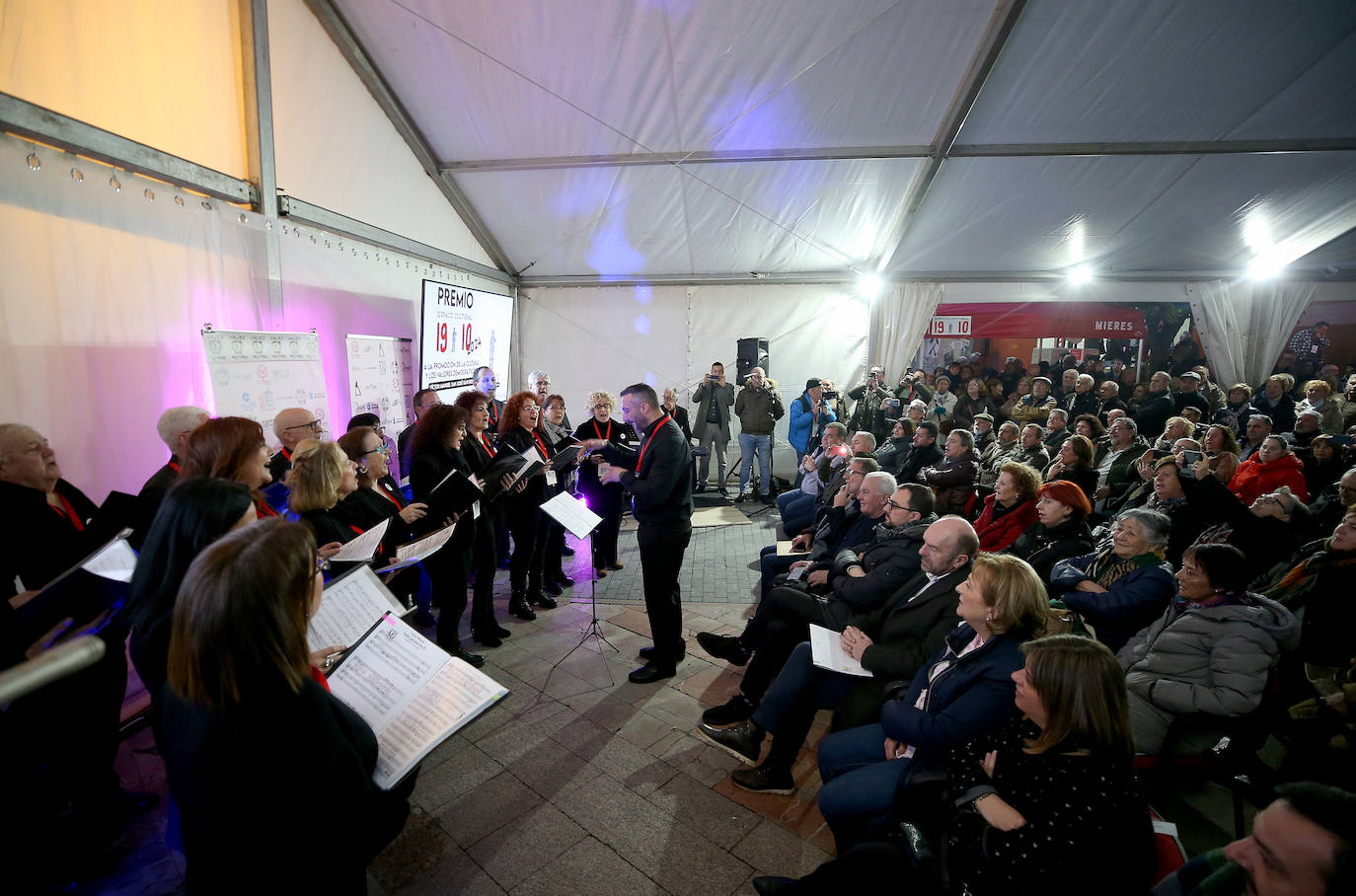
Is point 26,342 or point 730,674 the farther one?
point 730,674

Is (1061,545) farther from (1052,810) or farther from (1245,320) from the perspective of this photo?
(1245,320)

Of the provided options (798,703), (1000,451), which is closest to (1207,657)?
(798,703)

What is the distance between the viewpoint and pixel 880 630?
288 cm

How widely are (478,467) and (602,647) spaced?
1.67 m

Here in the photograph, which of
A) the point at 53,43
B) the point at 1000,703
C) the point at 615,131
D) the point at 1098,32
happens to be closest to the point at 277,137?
the point at 53,43

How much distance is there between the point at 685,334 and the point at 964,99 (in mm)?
5153

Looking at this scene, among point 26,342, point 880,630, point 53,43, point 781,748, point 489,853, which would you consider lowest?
point 489,853

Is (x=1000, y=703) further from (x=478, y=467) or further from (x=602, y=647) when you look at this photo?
(x=478, y=467)

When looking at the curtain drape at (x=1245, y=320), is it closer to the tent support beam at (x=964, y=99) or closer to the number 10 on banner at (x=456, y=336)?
the tent support beam at (x=964, y=99)

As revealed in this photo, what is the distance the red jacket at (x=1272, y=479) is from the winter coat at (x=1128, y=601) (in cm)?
275

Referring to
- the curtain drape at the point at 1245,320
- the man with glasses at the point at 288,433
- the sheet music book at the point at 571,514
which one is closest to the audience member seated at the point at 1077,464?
the sheet music book at the point at 571,514

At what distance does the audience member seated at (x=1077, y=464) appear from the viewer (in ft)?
14.7

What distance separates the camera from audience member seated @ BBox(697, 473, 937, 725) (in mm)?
3025

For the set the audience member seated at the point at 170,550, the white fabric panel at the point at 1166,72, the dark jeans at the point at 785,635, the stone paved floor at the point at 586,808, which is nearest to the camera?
the audience member seated at the point at 170,550
